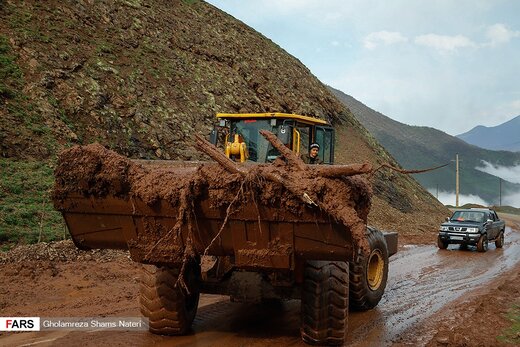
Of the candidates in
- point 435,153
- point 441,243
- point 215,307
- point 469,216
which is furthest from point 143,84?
point 435,153

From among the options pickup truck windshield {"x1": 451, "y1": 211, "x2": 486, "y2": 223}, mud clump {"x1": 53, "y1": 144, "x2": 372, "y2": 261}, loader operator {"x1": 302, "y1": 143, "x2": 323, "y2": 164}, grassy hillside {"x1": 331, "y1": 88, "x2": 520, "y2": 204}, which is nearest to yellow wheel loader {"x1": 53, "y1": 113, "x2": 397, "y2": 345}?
mud clump {"x1": 53, "y1": 144, "x2": 372, "y2": 261}

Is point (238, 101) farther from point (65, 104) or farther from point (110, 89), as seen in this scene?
point (65, 104)

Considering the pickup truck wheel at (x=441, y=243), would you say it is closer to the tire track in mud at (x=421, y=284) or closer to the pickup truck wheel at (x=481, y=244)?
the tire track in mud at (x=421, y=284)

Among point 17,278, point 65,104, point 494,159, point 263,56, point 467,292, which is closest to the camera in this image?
point 17,278

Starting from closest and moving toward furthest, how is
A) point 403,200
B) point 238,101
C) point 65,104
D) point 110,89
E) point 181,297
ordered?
point 181,297
point 65,104
point 110,89
point 238,101
point 403,200

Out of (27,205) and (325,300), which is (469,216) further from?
(27,205)

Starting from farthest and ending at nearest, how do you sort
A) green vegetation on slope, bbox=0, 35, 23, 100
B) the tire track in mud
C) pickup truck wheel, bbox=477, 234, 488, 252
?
1. green vegetation on slope, bbox=0, 35, 23, 100
2. pickup truck wheel, bbox=477, 234, 488, 252
3. the tire track in mud

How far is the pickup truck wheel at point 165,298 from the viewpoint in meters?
5.72

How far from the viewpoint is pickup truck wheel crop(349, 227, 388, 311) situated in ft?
23.7

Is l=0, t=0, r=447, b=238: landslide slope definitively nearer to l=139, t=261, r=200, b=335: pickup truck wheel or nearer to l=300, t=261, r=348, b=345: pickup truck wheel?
l=139, t=261, r=200, b=335: pickup truck wheel

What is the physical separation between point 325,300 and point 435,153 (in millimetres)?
144226

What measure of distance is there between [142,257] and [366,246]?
232 cm

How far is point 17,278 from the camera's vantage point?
855 centimetres

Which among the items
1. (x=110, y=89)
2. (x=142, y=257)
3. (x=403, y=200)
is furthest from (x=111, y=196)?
(x=403, y=200)
